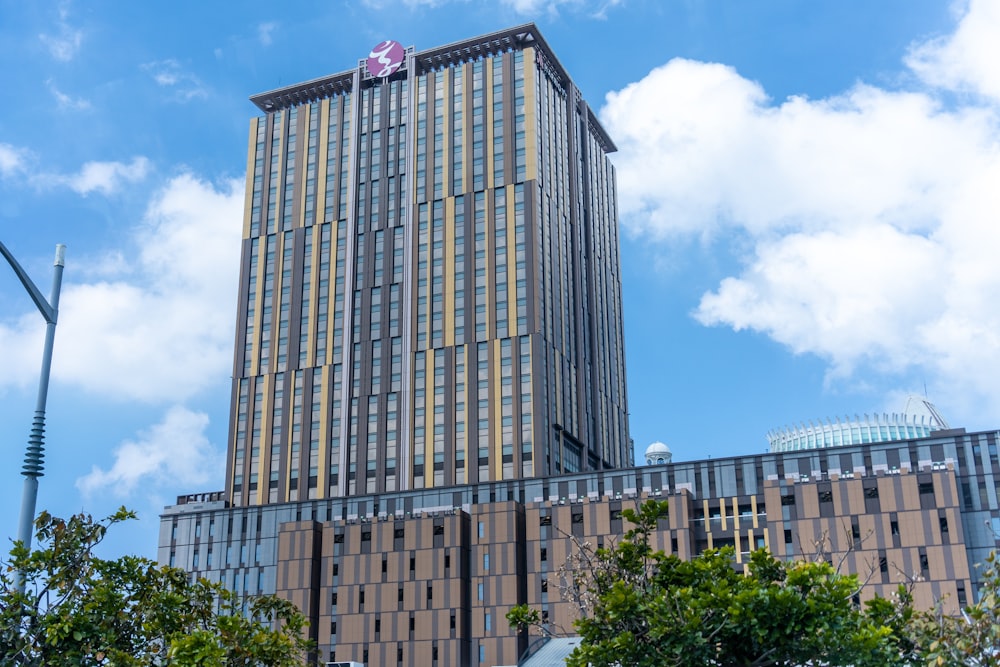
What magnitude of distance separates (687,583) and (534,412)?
321 ft

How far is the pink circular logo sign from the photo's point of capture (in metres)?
158

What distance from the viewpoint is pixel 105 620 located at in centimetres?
3114

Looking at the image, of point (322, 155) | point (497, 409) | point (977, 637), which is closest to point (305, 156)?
point (322, 155)

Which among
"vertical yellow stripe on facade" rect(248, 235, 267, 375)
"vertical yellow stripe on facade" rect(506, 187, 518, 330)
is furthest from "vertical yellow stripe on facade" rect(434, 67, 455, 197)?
"vertical yellow stripe on facade" rect(248, 235, 267, 375)

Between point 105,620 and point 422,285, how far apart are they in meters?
114

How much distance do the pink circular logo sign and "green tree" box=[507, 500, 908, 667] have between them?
132m

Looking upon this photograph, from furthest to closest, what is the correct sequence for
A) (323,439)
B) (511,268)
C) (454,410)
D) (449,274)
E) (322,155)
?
1. (322,155)
2. (449,274)
3. (323,439)
4. (511,268)
5. (454,410)

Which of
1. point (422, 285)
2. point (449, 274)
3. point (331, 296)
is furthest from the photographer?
point (331, 296)

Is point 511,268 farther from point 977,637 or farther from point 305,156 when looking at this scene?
point 977,637

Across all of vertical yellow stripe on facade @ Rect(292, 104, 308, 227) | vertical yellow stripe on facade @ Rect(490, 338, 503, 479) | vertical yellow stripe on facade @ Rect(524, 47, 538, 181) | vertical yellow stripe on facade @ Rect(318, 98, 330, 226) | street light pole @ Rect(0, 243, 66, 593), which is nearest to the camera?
street light pole @ Rect(0, 243, 66, 593)

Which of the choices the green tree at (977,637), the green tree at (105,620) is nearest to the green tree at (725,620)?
the green tree at (977,637)

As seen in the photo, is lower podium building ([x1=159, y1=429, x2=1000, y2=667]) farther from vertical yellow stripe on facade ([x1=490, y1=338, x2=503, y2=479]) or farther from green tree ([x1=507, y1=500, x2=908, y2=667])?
green tree ([x1=507, y1=500, x2=908, y2=667])

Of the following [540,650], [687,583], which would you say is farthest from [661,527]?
[687,583]

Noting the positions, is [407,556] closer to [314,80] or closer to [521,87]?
[521,87]
